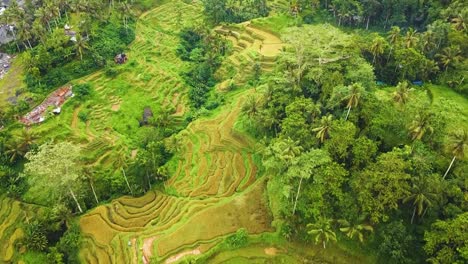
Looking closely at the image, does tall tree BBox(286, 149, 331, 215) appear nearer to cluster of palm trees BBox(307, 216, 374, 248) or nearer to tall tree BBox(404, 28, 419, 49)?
cluster of palm trees BBox(307, 216, 374, 248)

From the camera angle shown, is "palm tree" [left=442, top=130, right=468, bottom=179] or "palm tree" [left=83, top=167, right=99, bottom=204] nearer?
"palm tree" [left=442, top=130, right=468, bottom=179]

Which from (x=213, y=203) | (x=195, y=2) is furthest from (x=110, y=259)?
(x=195, y=2)

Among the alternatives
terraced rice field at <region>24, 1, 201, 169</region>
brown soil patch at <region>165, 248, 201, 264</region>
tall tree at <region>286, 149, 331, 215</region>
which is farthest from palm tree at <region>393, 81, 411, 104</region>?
terraced rice field at <region>24, 1, 201, 169</region>

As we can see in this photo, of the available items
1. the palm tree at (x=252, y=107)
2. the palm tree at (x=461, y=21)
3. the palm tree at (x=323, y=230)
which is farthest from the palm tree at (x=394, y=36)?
the palm tree at (x=323, y=230)

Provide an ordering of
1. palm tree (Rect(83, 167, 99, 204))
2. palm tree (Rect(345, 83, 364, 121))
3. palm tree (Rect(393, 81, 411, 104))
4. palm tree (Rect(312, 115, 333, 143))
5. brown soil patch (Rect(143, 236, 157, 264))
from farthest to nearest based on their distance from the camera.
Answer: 1. palm tree (Rect(83, 167, 99, 204))
2. palm tree (Rect(393, 81, 411, 104))
3. palm tree (Rect(345, 83, 364, 121))
4. palm tree (Rect(312, 115, 333, 143))
5. brown soil patch (Rect(143, 236, 157, 264))

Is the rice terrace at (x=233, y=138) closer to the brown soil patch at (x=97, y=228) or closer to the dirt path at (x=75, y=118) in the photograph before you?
the brown soil patch at (x=97, y=228)

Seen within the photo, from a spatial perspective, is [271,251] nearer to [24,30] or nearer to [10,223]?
[10,223]

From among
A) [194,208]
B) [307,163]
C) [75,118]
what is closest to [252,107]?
[194,208]

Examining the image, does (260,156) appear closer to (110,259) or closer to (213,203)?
(213,203)
